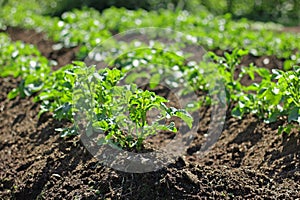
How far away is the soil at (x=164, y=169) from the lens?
10.7 ft

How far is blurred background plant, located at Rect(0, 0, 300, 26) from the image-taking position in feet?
30.2

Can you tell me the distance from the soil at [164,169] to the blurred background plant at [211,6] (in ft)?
16.0

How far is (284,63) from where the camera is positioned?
525cm

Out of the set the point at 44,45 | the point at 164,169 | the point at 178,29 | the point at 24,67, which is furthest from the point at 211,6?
the point at 164,169

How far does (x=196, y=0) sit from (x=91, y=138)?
19.3ft

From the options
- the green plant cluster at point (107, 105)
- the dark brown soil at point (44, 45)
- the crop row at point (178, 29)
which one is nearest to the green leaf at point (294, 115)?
the green plant cluster at point (107, 105)

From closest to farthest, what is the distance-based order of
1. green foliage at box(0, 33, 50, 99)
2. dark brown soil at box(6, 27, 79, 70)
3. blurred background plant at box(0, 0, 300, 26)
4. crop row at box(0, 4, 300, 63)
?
green foliage at box(0, 33, 50, 99) → crop row at box(0, 4, 300, 63) → dark brown soil at box(6, 27, 79, 70) → blurred background plant at box(0, 0, 300, 26)

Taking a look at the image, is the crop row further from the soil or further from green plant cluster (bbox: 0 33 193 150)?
green plant cluster (bbox: 0 33 193 150)

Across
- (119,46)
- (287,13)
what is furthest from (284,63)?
(287,13)

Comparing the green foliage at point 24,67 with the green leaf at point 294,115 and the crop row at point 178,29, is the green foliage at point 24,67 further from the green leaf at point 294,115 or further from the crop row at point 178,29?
the green leaf at point 294,115

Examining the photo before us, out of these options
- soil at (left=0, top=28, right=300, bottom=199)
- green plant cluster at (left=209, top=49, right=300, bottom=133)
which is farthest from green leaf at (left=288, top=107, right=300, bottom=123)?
soil at (left=0, top=28, right=300, bottom=199)

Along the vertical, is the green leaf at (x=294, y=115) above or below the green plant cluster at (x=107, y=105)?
above

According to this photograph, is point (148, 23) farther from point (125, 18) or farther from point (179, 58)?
point (179, 58)

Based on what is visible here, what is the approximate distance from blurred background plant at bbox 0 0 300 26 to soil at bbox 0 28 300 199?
4.87 metres
